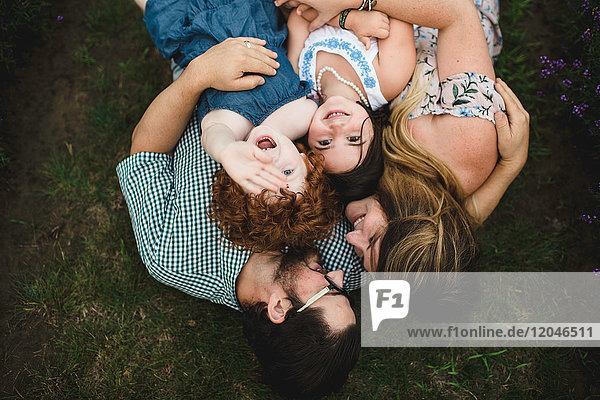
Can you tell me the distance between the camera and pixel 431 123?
3035 millimetres

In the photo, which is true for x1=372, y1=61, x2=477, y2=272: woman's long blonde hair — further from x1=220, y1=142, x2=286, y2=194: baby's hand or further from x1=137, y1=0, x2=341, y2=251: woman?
x1=220, y1=142, x2=286, y2=194: baby's hand

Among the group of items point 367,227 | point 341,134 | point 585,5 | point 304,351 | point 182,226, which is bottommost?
point 304,351

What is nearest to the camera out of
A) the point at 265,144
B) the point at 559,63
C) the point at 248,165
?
the point at 248,165

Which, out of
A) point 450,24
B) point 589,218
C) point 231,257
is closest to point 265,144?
point 231,257

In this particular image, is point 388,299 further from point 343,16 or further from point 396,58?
point 343,16

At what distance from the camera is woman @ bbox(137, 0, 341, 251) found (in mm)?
2496

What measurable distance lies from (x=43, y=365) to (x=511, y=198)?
391 cm

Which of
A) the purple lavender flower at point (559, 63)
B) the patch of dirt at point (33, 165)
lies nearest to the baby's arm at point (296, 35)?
the patch of dirt at point (33, 165)

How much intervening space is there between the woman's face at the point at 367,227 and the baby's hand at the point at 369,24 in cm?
109

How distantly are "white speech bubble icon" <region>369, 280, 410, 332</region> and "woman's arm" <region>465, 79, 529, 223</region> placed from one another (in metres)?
0.85

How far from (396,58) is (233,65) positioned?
112 cm

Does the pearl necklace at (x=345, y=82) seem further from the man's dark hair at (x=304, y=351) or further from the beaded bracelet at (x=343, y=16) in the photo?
the man's dark hair at (x=304, y=351)

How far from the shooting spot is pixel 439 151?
296cm

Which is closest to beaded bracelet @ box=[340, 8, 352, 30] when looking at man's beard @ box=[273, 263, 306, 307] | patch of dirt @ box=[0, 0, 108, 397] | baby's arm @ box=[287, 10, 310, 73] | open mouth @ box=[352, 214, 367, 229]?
baby's arm @ box=[287, 10, 310, 73]
